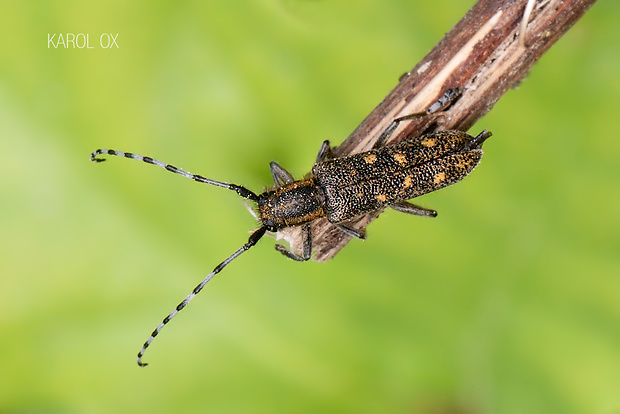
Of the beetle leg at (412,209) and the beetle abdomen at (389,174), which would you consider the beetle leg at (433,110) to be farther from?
the beetle leg at (412,209)

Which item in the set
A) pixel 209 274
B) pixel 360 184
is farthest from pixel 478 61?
pixel 209 274

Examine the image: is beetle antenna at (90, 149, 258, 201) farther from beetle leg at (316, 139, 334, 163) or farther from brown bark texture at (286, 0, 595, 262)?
brown bark texture at (286, 0, 595, 262)

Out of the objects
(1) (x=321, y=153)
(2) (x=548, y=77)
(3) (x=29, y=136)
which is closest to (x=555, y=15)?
(2) (x=548, y=77)

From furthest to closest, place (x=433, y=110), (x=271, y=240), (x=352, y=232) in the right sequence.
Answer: (x=271, y=240) < (x=352, y=232) < (x=433, y=110)

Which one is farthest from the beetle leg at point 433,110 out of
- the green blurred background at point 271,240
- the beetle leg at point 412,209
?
the beetle leg at point 412,209

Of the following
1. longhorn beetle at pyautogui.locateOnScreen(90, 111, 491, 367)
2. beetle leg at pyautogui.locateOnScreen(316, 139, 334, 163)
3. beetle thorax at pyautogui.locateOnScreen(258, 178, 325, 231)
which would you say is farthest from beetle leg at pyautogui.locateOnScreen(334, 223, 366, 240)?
beetle leg at pyautogui.locateOnScreen(316, 139, 334, 163)

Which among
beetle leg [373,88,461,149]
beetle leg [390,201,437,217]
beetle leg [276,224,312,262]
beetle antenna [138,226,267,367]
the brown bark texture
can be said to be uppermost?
the brown bark texture

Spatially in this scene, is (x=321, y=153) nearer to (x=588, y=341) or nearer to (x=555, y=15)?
(x=555, y=15)

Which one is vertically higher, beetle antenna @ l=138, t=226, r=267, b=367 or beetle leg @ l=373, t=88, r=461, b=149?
beetle leg @ l=373, t=88, r=461, b=149

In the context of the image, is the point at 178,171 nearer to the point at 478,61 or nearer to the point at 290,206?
the point at 290,206
